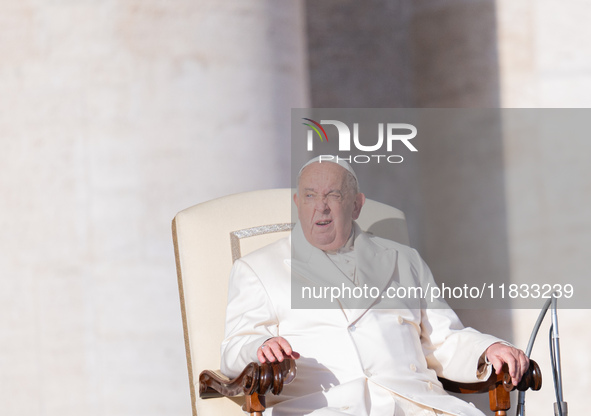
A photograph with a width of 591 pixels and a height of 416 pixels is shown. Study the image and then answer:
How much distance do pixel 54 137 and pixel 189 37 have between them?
67 centimetres

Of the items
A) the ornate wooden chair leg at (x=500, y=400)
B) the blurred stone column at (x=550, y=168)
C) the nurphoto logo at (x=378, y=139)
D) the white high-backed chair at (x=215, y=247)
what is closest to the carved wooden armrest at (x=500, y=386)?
the ornate wooden chair leg at (x=500, y=400)

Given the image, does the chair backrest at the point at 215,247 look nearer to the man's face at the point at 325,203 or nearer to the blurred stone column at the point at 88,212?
the man's face at the point at 325,203

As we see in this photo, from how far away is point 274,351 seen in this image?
1903 millimetres

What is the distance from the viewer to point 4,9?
9.71ft

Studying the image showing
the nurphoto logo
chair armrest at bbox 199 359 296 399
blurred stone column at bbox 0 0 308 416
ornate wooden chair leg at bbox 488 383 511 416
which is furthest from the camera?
the nurphoto logo

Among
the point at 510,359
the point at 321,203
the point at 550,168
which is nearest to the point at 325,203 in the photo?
the point at 321,203

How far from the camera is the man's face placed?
230cm

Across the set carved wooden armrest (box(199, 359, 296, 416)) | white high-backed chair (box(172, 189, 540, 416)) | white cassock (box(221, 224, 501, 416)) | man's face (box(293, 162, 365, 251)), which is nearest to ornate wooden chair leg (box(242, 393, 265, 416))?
→ carved wooden armrest (box(199, 359, 296, 416))

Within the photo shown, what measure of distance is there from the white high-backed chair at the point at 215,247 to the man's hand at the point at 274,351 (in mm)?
401

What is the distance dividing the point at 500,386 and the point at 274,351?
0.70 metres

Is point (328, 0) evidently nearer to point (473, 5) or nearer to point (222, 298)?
point (473, 5)

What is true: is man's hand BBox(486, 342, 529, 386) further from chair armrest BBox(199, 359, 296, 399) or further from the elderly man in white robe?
chair armrest BBox(199, 359, 296, 399)

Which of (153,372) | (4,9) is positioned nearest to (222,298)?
(153,372)

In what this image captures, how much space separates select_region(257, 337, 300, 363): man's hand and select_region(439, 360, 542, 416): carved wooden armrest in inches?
24.0
